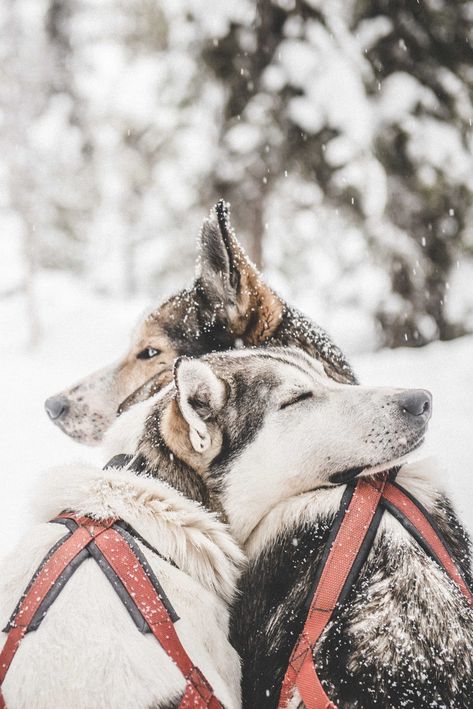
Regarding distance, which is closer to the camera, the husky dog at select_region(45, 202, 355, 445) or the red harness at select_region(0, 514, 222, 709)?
the red harness at select_region(0, 514, 222, 709)

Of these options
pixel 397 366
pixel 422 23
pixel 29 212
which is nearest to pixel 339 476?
pixel 397 366

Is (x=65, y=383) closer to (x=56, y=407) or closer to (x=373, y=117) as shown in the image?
(x=373, y=117)

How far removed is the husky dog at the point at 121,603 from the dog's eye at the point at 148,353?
1.13 metres

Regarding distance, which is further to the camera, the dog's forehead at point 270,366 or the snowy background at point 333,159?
Result: the snowy background at point 333,159

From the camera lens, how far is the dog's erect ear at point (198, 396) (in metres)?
2.03

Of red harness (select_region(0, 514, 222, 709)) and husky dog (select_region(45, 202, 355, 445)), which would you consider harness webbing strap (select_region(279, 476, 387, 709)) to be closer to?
red harness (select_region(0, 514, 222, 709))

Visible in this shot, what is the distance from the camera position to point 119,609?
1663mm

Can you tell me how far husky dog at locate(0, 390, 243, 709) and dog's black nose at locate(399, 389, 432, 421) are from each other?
819mm

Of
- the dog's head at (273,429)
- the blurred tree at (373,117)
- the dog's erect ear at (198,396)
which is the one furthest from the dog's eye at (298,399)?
the blurred tree at (373,117)

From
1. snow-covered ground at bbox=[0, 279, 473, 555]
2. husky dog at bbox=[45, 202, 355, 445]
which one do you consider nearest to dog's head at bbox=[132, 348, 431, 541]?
snow-covered ground at bbox=[0, 279, 473, 555]

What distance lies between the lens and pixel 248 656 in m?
A: 1.91

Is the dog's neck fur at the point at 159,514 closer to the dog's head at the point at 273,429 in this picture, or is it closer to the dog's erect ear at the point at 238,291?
the dog's head at the point at 273,429

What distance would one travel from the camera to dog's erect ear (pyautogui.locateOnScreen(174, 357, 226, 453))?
79.9 inches

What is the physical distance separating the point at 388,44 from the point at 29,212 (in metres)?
13.4
